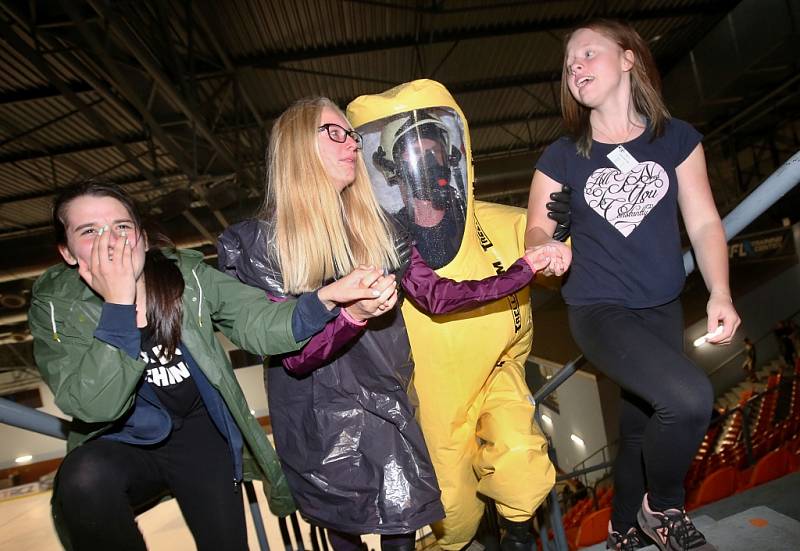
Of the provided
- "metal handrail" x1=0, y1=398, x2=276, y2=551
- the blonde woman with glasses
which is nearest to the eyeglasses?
the blonde woman with glasses

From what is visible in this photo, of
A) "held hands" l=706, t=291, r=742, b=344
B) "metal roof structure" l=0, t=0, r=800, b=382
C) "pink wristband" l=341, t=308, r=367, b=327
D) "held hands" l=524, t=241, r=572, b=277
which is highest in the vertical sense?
"metal roof structure" l=0, t=0, r=800, b=382

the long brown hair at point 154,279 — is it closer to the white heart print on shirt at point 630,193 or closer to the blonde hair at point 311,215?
the blonde hair at point 311,215

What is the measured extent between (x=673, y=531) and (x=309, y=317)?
1258mm

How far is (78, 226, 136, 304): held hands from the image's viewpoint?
1324mm

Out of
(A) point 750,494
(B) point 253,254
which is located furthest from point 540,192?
(A) point 750,494

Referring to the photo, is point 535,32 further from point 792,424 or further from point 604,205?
point 792,424

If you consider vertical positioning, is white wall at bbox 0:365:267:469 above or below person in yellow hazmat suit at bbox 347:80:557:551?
below

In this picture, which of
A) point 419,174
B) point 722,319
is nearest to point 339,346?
point 419,174

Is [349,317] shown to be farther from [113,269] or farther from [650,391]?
[650,391]

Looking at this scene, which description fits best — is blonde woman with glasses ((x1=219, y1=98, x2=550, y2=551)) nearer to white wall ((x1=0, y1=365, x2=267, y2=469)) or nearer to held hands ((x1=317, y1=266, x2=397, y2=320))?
held hands ((x1=317, y1=266, x2=397, y2=320))

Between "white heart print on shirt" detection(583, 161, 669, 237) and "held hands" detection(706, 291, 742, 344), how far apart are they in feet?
1.08

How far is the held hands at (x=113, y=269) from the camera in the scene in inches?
52.1

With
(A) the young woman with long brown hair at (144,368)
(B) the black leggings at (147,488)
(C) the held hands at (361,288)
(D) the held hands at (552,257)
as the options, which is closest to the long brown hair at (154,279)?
(A) the young woman with long brown hair at (144,368)

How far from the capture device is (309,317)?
4.75ft
